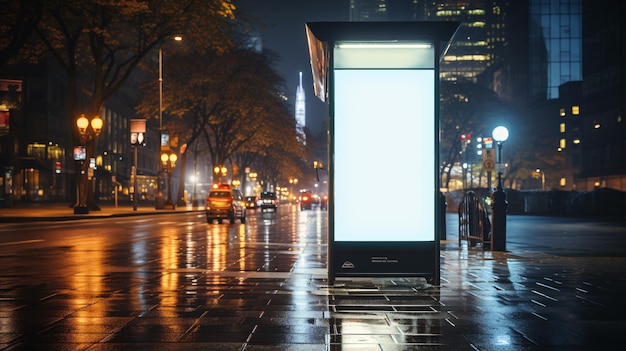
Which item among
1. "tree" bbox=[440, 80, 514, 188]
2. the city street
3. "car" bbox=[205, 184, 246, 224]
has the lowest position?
the city street

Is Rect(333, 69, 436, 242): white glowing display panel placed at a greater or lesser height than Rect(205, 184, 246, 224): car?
greater

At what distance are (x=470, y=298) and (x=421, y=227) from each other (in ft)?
3.95

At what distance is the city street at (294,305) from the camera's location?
5965 mm

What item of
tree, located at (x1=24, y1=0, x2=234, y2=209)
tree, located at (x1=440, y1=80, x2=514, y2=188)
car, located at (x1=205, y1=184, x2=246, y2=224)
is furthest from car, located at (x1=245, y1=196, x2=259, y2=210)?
car, located at (x1=205, y1=184, x2=246, y2=224)

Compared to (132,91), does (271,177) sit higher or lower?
lower

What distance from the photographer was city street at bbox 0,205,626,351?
235 inches

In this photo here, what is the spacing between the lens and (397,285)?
9.84 metres

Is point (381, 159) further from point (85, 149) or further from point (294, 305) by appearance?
point (85, 149)

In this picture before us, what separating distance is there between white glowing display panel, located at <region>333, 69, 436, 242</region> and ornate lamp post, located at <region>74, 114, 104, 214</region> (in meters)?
31.8

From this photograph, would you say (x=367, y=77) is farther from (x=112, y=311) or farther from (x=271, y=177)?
(x=271, y=177)

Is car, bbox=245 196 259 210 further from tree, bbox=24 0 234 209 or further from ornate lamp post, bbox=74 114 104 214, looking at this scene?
ornate lamp post, bbox=74 114 104 214

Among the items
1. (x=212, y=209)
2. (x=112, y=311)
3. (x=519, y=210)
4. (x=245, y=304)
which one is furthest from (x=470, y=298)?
(x=519, y=210)

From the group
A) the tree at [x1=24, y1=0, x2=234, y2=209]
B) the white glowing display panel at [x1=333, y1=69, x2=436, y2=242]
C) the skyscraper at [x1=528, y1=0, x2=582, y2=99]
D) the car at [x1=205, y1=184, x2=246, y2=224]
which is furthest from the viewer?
the skyscraper at [x1=528, y1=0, x2=582, y2=99]

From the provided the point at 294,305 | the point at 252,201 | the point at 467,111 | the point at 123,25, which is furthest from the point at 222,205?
the point at 467,111
